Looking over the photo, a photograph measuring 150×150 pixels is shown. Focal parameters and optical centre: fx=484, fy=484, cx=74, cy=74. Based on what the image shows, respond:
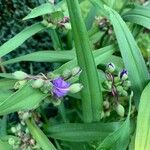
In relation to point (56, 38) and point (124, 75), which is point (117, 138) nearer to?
point (124, 75)

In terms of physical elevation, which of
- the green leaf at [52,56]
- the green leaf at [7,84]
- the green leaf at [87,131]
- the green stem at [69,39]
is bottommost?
the green leaf at [87,131]

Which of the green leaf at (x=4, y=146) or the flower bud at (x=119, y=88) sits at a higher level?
the flower bud at (x=119, y=88)

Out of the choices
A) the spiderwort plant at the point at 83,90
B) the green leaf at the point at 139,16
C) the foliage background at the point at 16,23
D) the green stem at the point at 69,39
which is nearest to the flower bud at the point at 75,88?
the spiderwort plant at the point at 83,90

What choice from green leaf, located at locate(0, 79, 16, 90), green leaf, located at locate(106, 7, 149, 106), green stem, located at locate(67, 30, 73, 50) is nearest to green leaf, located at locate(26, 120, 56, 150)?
green leaf, located at locate(0, 79, 16, 90)

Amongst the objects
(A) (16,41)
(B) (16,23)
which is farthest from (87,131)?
(B) (16,23)

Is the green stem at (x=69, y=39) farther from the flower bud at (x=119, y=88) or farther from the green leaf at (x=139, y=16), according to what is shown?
the flower bud at (x=119, y=88)
